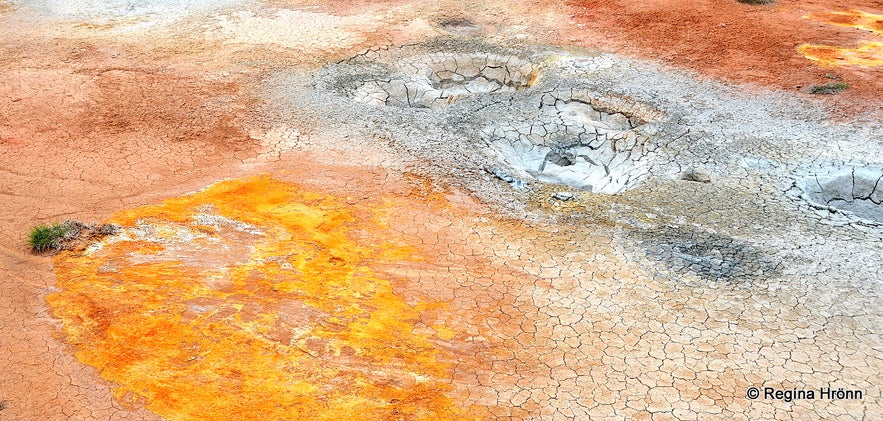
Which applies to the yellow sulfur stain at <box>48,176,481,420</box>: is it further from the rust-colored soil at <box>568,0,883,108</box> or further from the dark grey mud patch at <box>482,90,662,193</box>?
the rust-colored soil at <box>568,0,883,108</box>

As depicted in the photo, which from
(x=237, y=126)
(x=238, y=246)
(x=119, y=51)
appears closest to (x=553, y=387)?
(x=238, y=246)

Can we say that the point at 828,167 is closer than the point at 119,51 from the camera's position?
Yes

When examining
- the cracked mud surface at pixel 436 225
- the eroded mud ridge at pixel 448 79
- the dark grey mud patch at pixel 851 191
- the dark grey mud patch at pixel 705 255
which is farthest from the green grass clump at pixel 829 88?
the dark grey mud patch at pixel 705 255

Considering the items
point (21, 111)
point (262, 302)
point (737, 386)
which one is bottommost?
point (737, 386)

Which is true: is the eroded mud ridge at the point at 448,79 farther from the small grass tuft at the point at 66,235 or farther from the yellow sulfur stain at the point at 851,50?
the small grass tuft at the point at 66,235

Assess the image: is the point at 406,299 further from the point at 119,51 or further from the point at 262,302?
the point at 119,51

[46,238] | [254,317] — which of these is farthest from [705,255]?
[46,238]

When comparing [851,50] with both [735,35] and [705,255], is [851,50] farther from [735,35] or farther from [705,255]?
[705,255]
